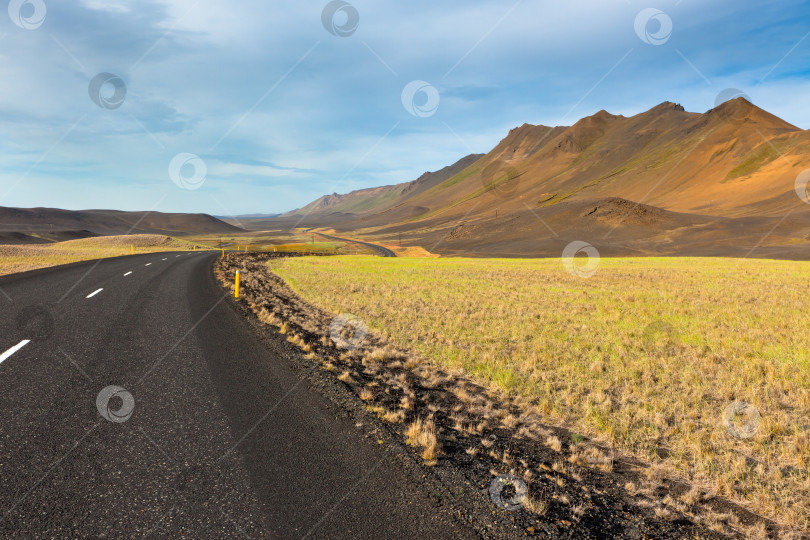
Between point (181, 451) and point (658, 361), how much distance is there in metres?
10.6

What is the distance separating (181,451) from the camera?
4.58 m

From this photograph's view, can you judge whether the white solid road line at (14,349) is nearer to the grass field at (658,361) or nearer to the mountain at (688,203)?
the grass field at (658,361)

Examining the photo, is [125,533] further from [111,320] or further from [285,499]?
[111,320]

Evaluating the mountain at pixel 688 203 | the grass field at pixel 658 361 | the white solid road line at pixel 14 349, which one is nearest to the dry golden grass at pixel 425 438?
the grass field at pixel 658 361

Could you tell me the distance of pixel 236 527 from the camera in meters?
3.41

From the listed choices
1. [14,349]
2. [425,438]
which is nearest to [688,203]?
[425,438]

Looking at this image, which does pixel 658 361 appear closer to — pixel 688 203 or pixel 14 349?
pixel 14 349

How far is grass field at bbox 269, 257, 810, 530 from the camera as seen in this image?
5648mm

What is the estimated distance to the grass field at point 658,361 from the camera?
222 inches

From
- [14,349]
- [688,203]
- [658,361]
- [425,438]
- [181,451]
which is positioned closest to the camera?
[181,451]

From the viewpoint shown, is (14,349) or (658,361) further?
(658,361)

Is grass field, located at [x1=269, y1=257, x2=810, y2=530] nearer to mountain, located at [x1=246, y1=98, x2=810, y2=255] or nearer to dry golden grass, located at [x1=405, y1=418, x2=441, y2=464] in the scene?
dry golden grass, located at [x1=405, y1=418, x2=441, y2=464]

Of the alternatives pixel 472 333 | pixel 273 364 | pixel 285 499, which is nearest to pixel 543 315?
pixel 472 333

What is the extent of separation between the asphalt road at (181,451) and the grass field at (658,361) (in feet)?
13.5
